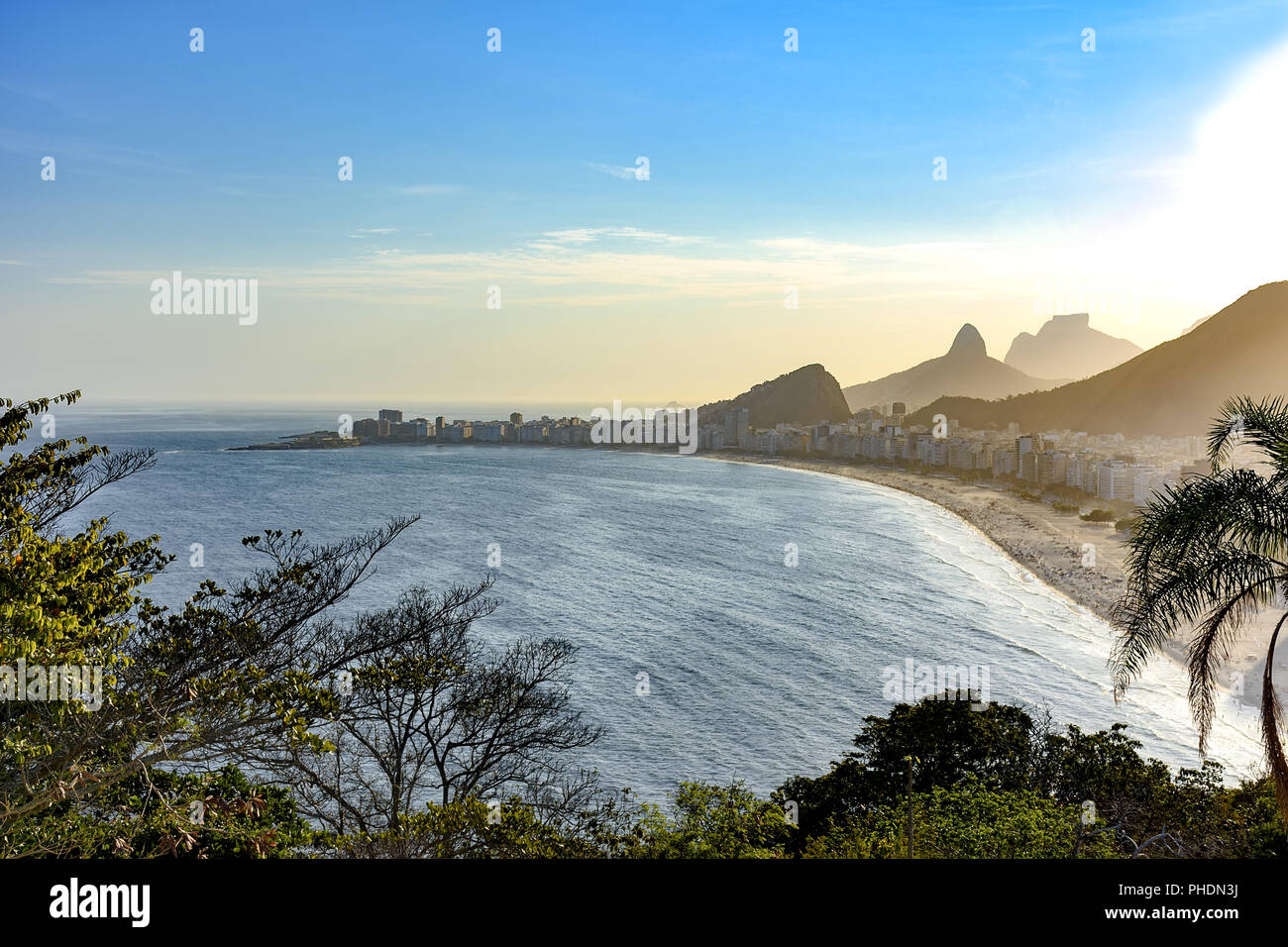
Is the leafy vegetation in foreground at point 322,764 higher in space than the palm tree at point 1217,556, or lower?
lower

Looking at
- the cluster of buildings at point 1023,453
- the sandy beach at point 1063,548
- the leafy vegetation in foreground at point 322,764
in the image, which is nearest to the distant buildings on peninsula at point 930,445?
the cluster of buildings at point 1023,453

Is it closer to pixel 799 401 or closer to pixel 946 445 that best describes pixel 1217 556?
pixel 946 445

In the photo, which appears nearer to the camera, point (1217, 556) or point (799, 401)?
point (1217, 556)

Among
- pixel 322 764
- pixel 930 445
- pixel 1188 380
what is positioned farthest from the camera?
pixel 930 445

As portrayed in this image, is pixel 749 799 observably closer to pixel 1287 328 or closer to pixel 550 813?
pixel 550 813

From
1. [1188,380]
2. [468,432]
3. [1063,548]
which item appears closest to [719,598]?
[1063,548]

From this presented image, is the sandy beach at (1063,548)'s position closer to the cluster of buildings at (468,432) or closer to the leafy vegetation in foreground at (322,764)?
the leafy vegetation in foreground at (322,764)
